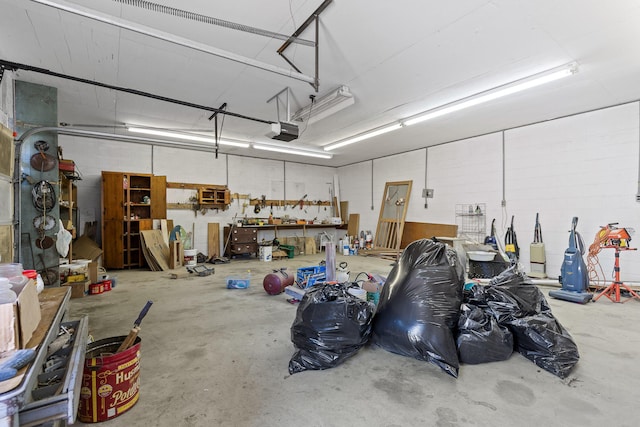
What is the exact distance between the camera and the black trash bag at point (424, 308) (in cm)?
216

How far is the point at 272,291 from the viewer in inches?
167

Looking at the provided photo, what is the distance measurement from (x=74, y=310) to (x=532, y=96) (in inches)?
267

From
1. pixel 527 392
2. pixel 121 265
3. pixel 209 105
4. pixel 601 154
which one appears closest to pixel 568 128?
pixel 601 154

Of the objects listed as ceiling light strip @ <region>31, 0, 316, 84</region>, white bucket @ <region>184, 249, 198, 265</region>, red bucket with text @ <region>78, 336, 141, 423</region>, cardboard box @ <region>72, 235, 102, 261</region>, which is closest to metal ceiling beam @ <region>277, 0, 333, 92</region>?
ceiling light strip @ <region>31, 0, 316, 84</region>

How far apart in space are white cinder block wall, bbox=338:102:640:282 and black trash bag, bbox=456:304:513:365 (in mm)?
3903

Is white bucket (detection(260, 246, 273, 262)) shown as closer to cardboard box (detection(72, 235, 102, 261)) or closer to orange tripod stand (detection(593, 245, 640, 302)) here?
cardboard box (detection(72, 235, 102, 261))

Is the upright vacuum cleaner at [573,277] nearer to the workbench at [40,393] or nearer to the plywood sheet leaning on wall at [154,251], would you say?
the workbench at [40,393]

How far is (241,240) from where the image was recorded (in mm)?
7570

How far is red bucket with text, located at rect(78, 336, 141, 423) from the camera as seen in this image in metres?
1.61

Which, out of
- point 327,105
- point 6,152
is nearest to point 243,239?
point 327,105

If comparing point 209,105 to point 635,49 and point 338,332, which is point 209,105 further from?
point 635,49

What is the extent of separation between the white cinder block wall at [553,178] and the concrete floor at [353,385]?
2167mm

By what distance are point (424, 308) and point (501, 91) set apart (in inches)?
132

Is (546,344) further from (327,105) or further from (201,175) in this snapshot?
(201,175)
